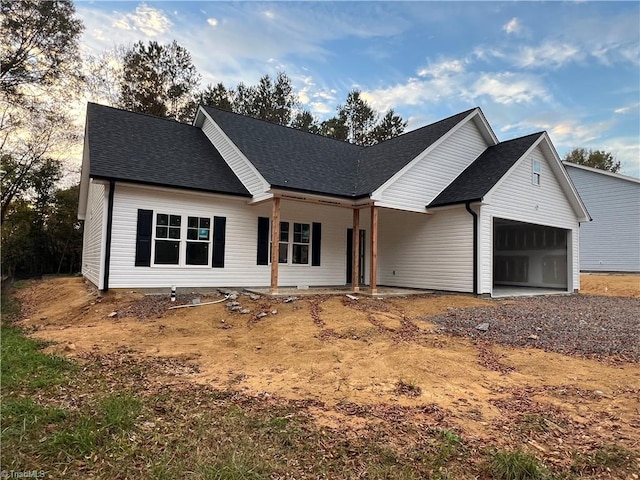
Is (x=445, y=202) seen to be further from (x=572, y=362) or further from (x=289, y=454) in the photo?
(x=289, y=454)

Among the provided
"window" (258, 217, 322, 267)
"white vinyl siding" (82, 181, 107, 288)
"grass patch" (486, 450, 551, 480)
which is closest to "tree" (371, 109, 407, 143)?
"window" (258, 217, 322, 267)

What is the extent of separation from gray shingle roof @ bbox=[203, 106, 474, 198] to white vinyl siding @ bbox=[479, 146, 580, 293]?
2.80 m

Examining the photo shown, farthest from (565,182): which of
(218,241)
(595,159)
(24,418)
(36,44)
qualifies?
(595,159)

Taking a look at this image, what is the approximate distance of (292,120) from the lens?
1192 inches

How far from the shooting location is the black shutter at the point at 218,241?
454 inches

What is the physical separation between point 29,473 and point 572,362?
245 inches

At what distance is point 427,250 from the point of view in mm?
13453

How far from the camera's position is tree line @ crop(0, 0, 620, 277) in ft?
65.0

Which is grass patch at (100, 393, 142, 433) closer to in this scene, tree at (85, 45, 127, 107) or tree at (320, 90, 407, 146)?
tree at (85, 45, 127, 107)

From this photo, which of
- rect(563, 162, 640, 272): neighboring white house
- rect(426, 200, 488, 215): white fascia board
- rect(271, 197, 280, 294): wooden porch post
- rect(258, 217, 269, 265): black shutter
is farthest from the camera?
rect(563, 162, 640, 272): neighboring white house

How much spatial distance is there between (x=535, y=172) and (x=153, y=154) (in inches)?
513

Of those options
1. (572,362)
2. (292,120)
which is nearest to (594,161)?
(292,120)

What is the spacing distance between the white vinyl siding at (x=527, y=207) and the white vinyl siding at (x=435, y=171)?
5.74ft

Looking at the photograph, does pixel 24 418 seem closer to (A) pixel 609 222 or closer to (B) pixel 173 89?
(B) pixel 173 89
